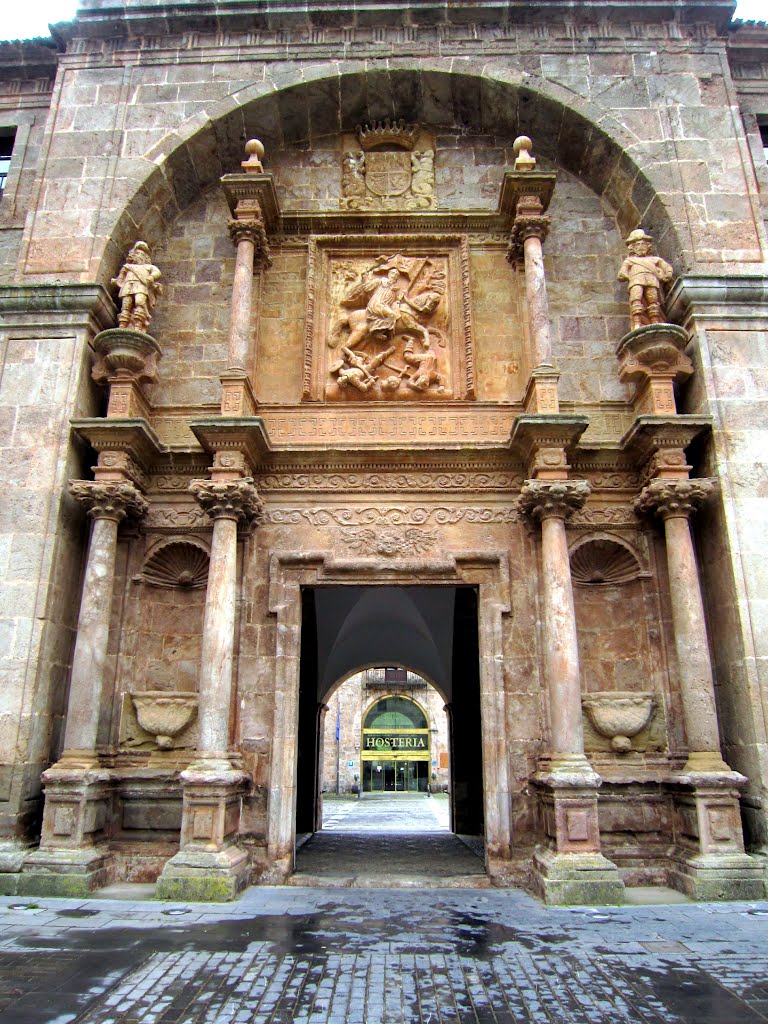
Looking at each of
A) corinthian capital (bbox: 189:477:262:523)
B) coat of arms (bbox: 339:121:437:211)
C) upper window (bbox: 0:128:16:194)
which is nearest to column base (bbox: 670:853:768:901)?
corinthian capital (bbox: 189:477:262:523)

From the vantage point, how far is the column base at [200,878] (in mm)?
7387

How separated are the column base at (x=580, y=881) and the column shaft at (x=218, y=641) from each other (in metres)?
3.64

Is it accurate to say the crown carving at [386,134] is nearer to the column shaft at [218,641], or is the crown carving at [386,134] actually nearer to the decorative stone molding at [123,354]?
the decorative stone molding at [123,354]

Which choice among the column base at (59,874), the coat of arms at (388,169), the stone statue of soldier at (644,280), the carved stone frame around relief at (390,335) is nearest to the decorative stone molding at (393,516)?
Answer: the carved stone frame around relief at (390,335)

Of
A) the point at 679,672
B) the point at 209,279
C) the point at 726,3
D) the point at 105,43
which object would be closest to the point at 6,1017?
the point at 679,672

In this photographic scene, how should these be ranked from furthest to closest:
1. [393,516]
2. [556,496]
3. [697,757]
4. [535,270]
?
[535,270] → [393,516] → [556,496] → [697,757]

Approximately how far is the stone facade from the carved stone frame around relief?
0.05m

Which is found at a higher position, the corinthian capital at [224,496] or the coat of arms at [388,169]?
the coat of arms at [388,169]

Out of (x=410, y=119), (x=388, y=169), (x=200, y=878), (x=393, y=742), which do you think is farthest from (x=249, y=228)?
(x=393, y=742)

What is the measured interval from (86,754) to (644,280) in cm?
892

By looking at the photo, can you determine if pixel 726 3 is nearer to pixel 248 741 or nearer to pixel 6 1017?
pixel 248 741

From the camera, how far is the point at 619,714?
8898 millimetres

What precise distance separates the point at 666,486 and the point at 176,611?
6.25 meters

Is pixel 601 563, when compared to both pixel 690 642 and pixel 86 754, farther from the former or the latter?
pixel 86 754
